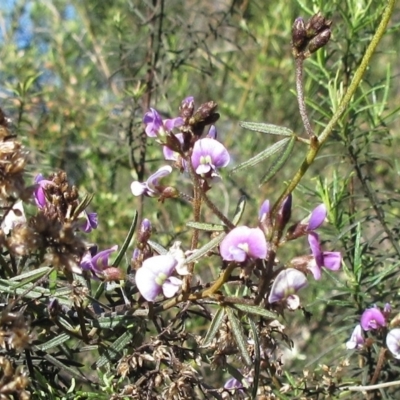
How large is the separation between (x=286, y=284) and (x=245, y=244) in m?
0.08

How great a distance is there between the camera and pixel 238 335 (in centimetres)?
96

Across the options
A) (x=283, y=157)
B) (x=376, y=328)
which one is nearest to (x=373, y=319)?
(x=376, y=328)

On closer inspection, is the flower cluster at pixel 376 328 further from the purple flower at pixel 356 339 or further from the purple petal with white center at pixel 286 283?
the purple petal with white center at pixel 286 283

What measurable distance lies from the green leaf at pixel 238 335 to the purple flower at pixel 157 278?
0.28 feet

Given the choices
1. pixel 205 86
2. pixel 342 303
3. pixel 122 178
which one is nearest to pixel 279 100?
pixel 205 86

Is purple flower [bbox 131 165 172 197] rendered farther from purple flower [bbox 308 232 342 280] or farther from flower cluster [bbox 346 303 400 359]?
flower cluster [bbox 346 303 400 359]

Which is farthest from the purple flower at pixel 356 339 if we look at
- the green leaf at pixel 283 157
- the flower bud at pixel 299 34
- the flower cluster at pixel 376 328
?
the flower bud at pixel 299 34

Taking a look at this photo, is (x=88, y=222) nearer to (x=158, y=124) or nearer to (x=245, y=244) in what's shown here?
(x=158, y=124)

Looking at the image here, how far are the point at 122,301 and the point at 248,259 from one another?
324 millimetres

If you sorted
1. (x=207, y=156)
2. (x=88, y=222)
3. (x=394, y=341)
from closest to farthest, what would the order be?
(x=207, y=156) → (x=88, y=222) → (x=394, y=341)

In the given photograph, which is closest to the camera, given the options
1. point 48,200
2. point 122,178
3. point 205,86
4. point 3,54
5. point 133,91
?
point 48,200

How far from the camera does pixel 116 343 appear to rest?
3.44 feet

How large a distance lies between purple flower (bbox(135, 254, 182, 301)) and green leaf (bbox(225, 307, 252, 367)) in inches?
3.4

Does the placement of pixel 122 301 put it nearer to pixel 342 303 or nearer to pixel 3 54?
pixel 342 303
